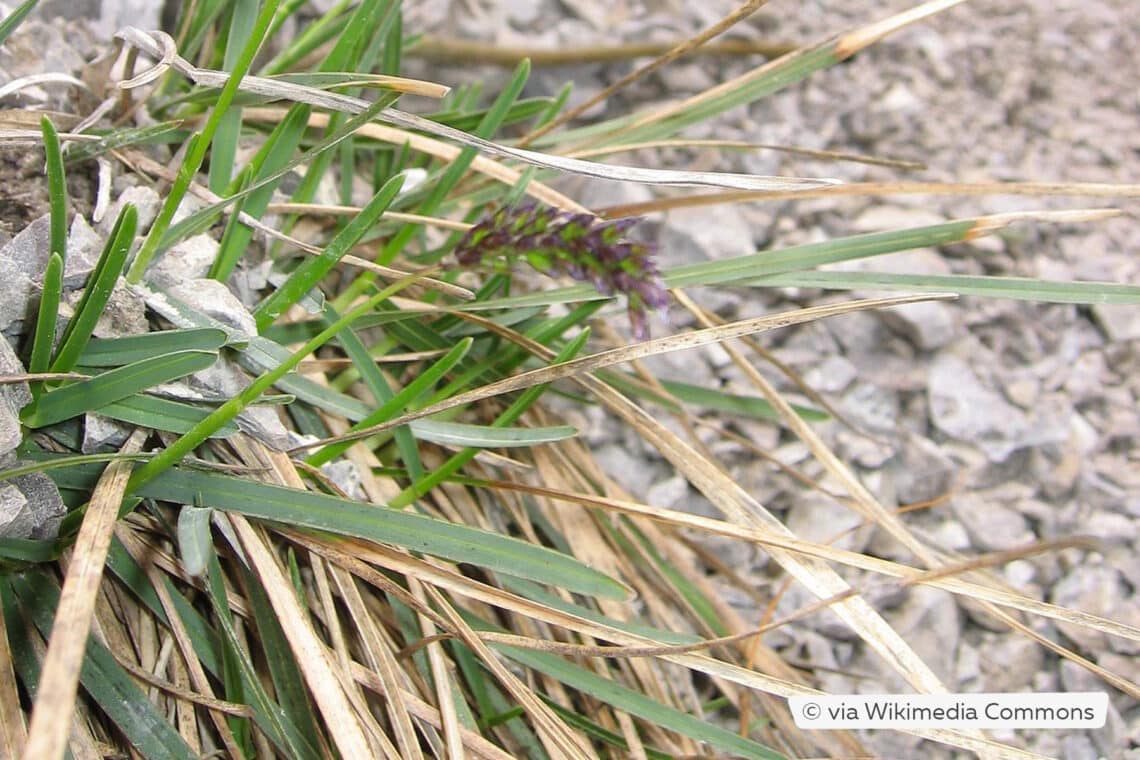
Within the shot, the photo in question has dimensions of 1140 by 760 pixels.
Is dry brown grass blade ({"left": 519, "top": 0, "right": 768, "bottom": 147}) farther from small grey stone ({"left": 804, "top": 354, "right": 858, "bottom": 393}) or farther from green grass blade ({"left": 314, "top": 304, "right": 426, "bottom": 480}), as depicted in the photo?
small grey stone ({"left": 804, "top": 354, "right": 858, "bottom": 393})

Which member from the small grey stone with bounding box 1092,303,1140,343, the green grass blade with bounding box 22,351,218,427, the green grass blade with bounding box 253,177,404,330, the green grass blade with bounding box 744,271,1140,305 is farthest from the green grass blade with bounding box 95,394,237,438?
the small grey stone with bounding box 1092,303,1140,343

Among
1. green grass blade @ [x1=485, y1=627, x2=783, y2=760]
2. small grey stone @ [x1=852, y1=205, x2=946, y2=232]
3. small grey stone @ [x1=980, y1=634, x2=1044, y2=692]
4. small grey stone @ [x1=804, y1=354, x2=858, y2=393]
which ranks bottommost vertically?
small grey stone @ [x1=980, y1=634, x2=1044, y2=692]

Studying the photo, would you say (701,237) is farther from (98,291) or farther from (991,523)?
(98,291)

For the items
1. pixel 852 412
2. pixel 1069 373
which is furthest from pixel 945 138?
pixel 852 412

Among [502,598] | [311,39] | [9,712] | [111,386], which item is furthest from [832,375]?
[9,712]

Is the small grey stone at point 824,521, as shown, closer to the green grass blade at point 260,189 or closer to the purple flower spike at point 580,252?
the purple flower spike at point 580,252

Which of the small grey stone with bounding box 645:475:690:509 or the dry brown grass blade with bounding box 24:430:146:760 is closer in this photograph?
the dry brown grass blade with bounding box 24:430:146:760
